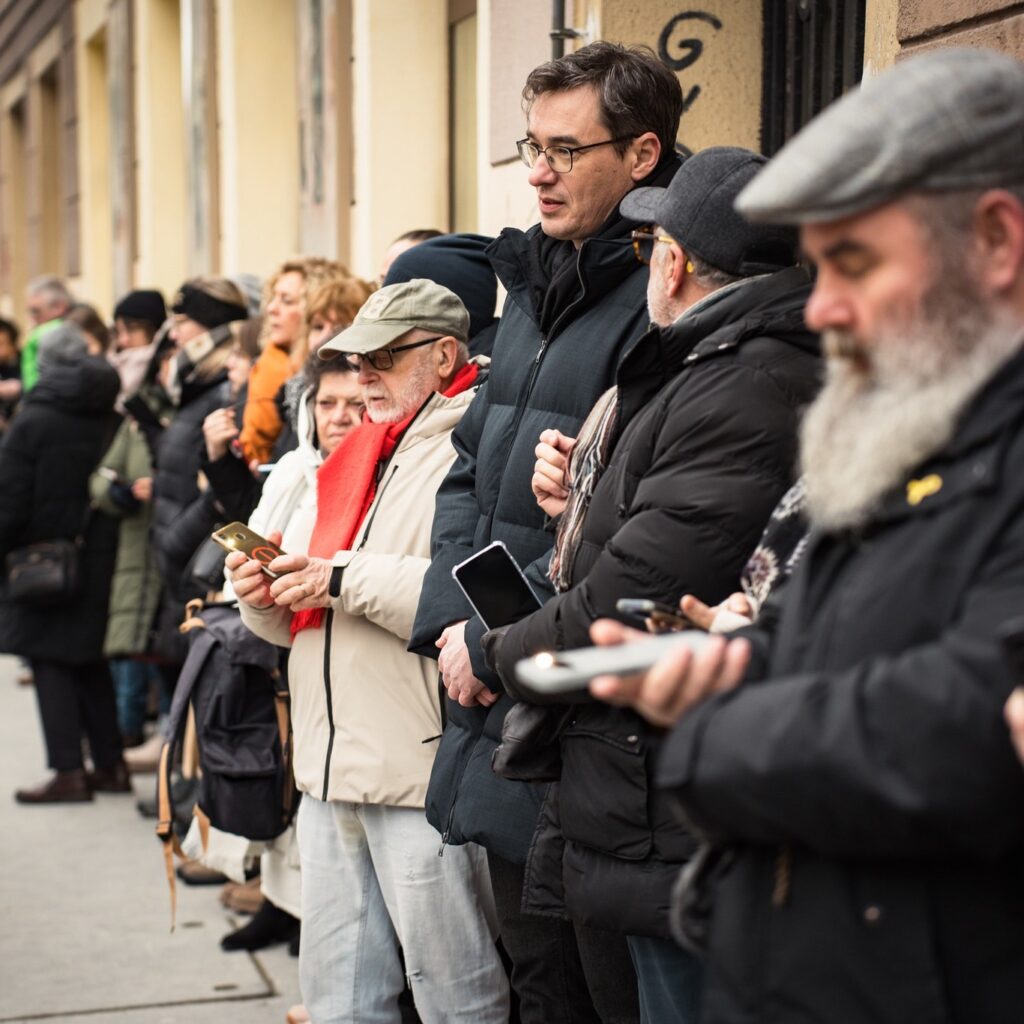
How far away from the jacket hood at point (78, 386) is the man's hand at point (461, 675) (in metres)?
4.43

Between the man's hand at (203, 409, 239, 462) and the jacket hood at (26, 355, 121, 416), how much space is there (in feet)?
5.97

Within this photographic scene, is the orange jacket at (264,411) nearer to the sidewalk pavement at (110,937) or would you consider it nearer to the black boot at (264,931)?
the black boot at (264,931)

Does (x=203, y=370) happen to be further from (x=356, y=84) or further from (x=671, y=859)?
(x=671, y=859)

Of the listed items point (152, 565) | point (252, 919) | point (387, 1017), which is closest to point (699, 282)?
point (387, 1017)

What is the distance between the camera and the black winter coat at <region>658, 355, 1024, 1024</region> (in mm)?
1542

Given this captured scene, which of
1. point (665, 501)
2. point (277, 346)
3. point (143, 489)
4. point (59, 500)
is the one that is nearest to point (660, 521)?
point (665, 501)

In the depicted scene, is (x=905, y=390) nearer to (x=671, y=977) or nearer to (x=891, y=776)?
(x=891, y=776)

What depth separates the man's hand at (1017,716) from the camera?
149 centimetres

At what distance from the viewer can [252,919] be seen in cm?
529

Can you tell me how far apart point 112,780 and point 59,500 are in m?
1.26

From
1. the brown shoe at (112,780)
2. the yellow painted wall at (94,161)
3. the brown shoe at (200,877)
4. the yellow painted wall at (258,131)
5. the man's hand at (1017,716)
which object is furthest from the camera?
the yellow painted wall at (94,161)

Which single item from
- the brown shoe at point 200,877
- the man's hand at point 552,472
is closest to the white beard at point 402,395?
the man's hand at point 552,472

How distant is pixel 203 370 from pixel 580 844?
410 centimetres

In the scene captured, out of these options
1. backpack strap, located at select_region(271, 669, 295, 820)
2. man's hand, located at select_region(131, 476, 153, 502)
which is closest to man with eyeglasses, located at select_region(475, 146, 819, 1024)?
backpack strap, located at select_region(271, 669, 295, 820)
